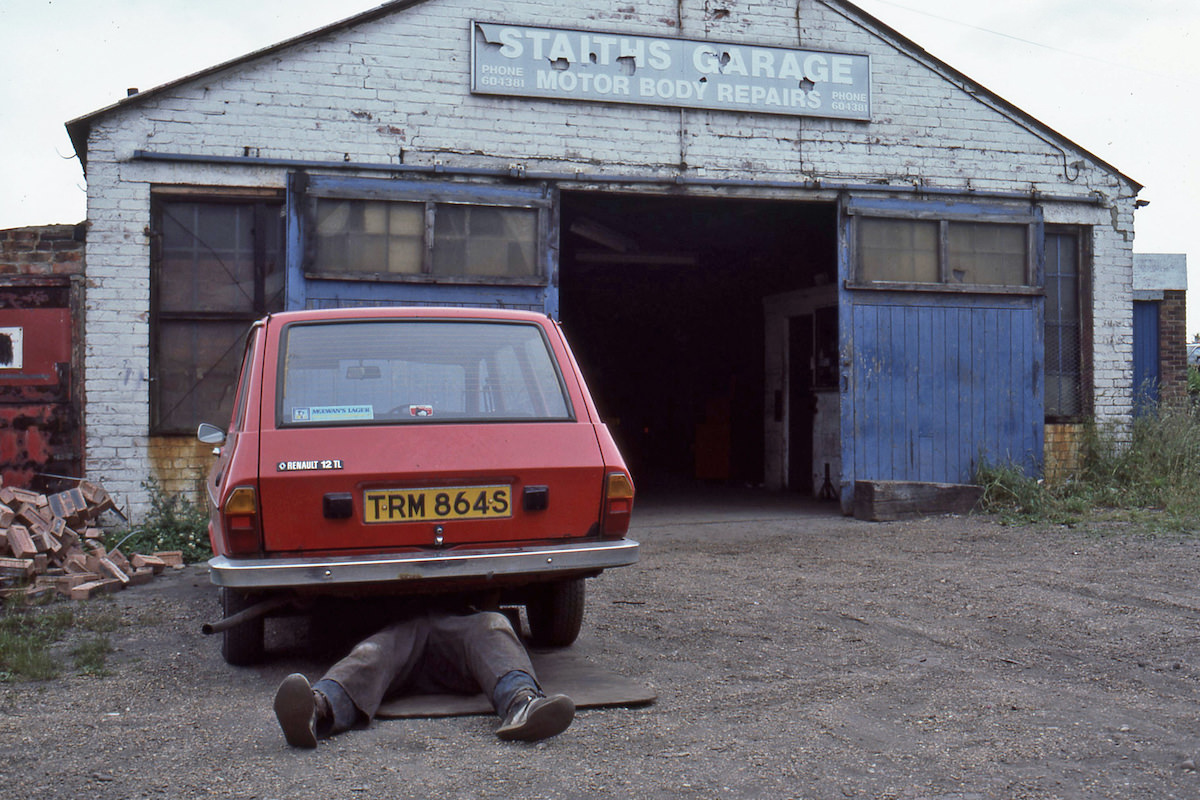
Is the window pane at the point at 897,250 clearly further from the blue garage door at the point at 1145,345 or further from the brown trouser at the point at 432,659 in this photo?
the brown trouser at the point at 432,659

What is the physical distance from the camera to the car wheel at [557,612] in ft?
15.2

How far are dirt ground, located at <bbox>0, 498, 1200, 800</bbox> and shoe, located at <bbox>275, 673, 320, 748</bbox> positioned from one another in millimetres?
77

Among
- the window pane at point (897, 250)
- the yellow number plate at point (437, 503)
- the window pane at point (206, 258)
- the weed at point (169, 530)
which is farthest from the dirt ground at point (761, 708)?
the window pane at point (897, 250)

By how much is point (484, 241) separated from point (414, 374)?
17.3 feet

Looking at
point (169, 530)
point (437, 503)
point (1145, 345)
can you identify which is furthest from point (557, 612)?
point (1145, 345)

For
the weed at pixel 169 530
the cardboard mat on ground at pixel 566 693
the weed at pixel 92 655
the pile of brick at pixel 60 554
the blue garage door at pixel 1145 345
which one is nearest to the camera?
→ the cardboard mat on ground at pixel 566 693

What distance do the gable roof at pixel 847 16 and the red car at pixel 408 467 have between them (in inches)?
206

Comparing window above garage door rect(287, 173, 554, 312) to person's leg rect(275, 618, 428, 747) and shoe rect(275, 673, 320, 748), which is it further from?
shoe rect(275, 673, 320, 748)

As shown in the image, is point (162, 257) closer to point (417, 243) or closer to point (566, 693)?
point (417, 243)

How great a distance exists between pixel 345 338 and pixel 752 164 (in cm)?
651

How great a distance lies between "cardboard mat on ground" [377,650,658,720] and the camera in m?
3.69

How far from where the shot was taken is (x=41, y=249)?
860 cm

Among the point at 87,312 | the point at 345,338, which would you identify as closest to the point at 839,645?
the point at 345,338

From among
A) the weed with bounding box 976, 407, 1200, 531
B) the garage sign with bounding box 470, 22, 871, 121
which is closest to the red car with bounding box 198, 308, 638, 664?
the garage sign with bounding box 470, 22, 871, 121
